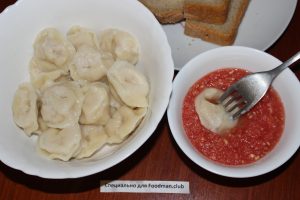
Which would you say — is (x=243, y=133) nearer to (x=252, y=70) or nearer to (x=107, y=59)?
(x=252, y=70)

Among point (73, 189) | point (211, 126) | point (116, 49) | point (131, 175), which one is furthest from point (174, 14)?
point (73, 189)

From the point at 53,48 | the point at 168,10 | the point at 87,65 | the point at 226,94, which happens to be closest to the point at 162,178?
the point at 226,94

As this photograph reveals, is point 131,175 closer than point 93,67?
No

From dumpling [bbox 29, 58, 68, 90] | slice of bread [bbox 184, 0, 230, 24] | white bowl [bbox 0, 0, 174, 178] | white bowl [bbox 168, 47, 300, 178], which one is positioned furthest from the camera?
slice of bread [bbox 184, 0, 230, 24]

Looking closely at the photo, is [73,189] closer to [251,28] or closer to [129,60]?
[129,60]

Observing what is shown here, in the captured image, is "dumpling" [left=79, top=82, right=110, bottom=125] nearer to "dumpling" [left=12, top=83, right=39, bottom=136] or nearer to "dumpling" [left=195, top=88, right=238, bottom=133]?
"dumpling" [left=12, top=83, right=39, bottom=136]

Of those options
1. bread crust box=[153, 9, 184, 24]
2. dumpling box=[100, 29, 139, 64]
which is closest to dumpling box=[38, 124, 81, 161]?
dumpling box=[100, 29, 139, 64]
